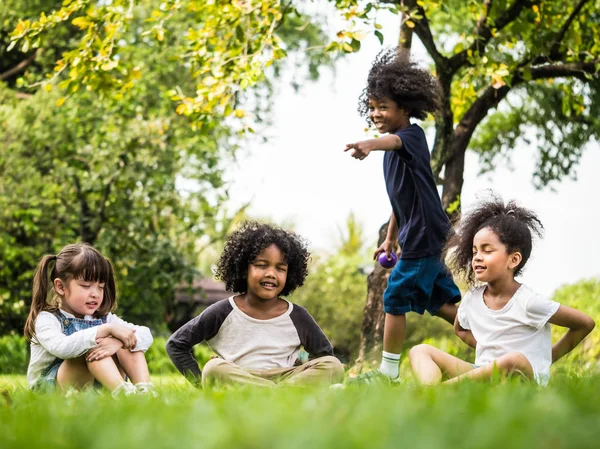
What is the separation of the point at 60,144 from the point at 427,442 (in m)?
10.9

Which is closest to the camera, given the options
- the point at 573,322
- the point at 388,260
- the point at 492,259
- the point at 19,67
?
the point at 573,322

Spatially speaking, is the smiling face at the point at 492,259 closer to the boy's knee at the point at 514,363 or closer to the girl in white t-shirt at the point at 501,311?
the girl in white t-shirt at the point at 501,311

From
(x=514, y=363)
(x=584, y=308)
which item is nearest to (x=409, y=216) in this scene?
(x=514, y=363)

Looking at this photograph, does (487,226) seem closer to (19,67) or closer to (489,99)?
(489,99)

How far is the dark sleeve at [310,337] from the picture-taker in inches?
173

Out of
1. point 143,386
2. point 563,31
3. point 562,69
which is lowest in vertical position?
point 143,386

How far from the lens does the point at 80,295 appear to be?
4.11 meters

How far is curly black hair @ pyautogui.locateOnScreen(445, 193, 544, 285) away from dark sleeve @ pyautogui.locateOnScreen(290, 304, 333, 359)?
85 centimetres

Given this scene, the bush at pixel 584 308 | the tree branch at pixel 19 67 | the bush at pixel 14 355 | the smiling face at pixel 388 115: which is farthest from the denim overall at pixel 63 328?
the tree branch at pixel 19 67

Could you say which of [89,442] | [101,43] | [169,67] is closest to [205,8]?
[101,43]

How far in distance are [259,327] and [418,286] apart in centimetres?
92

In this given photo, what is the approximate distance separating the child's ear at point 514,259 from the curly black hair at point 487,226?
0.06 meters

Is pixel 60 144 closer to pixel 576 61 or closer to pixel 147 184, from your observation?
pixel 147 184

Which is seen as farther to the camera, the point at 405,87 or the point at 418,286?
the point at 405,87
